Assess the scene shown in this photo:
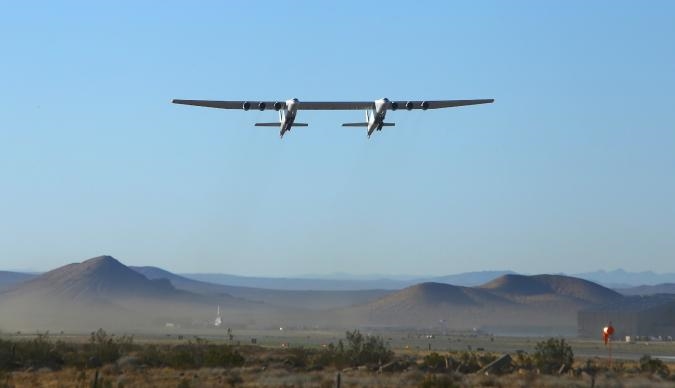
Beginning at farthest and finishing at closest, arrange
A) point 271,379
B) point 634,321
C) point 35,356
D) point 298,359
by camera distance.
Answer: point 634,321, point 298,359, point 35,356, point 271,379

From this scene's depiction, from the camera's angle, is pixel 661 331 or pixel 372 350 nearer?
pixel 372 350

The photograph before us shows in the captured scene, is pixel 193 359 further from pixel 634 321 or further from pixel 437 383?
pixel 634 321

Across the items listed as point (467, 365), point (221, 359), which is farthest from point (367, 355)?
point (221, 359)

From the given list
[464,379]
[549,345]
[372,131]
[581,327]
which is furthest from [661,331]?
[464,379]

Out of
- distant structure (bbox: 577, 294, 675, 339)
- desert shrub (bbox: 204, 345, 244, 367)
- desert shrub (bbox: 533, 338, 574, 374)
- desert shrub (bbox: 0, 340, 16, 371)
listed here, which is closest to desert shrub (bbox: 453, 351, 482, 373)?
desert shrub (bbox: 533, 338, 574, 374)

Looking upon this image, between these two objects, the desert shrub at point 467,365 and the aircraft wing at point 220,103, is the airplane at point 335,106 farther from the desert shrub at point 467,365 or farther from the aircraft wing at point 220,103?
the desert shrub at point 467,365

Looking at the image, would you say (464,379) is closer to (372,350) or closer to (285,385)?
(285,385)
